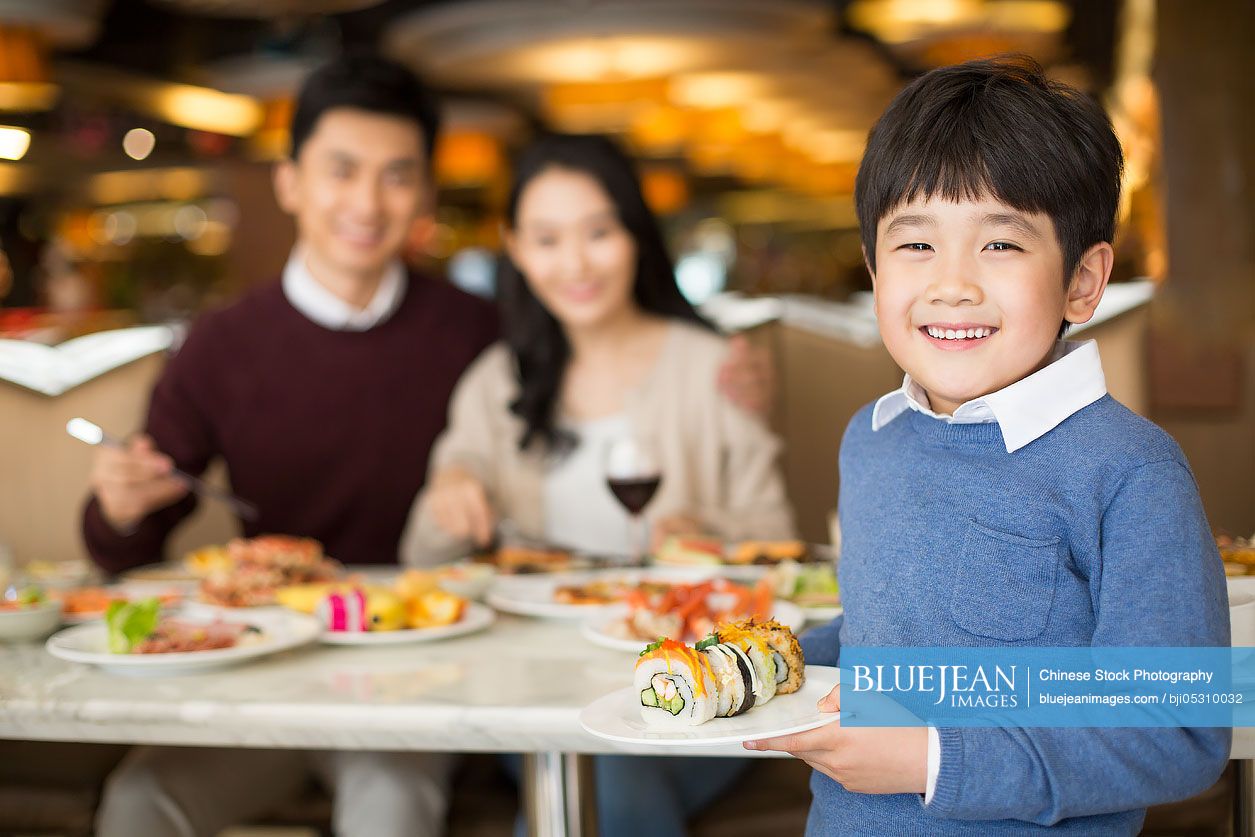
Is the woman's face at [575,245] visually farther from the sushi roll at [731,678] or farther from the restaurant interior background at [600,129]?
the sushi roll at [731,678]

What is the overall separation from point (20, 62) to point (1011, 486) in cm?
496

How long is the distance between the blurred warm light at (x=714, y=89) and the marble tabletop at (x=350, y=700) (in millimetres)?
5483

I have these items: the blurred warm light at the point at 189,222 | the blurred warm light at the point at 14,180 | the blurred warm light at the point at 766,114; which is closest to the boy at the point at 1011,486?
the blurred warm light at the point at 766,114

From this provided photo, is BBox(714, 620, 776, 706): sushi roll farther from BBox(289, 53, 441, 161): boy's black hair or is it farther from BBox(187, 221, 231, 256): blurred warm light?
BBox(187, 221, 231, 256): blurred warm light

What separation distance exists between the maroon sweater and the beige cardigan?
237 millimetres

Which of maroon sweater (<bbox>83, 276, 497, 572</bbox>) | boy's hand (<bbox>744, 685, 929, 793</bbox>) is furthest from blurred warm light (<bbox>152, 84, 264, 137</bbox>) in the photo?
boy's hand (<bbox>744, 685, 929, 793</bbox>)

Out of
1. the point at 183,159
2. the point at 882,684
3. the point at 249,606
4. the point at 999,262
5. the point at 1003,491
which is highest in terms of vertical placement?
the point at 183,159

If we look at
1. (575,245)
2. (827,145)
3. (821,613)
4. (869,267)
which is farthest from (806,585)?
(827,145)

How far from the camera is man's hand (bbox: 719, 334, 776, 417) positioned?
2.21 m

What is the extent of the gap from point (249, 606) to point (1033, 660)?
105 cm

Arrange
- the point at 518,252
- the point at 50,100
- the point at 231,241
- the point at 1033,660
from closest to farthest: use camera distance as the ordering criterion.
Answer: the point at 1033,660 → the point at 518,252 → the point at 50,100 → the point at 231,241

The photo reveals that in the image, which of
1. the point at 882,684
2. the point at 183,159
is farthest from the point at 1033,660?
the point at 183,159

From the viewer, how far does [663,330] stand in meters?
2.35

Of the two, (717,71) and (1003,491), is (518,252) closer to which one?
(1003,491)
